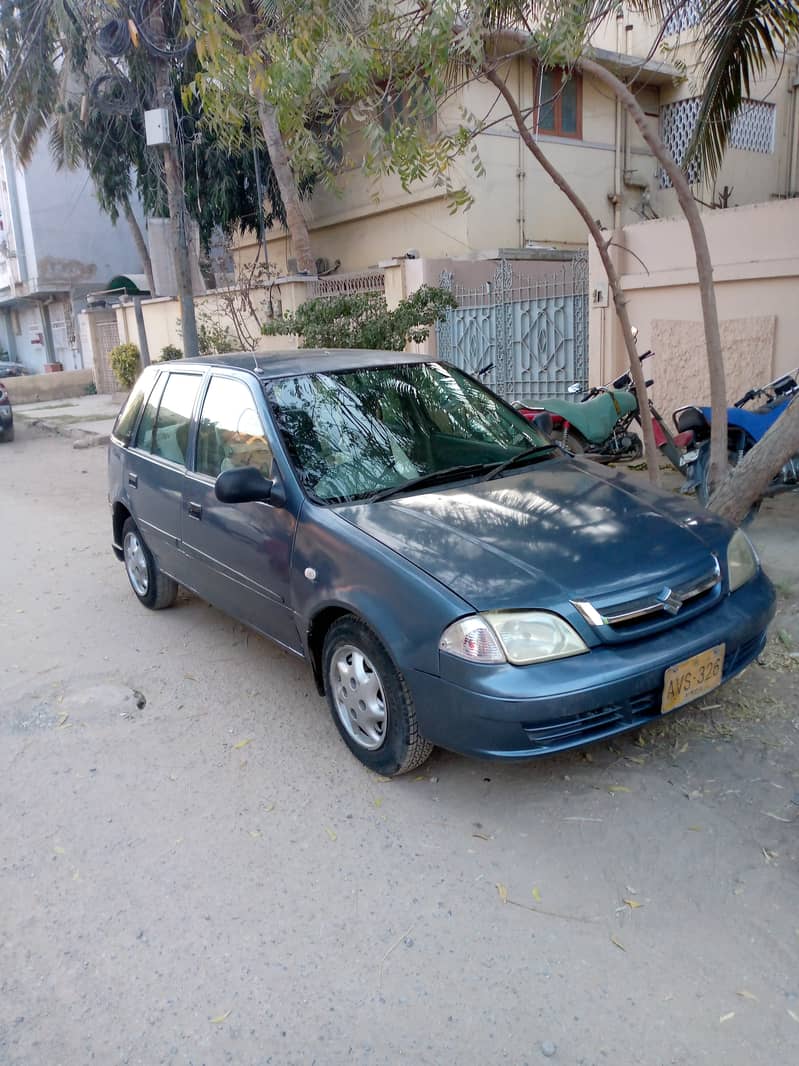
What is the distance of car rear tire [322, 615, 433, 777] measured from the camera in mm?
3395

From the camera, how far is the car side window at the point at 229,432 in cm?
428

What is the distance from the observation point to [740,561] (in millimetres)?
3770

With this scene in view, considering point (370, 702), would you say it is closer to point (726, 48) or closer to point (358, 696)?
point (358, 696)

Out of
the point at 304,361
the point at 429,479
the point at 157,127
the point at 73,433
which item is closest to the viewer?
the point at 429,479

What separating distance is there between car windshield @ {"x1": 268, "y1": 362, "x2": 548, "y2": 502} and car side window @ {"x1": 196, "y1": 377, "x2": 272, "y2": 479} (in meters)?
0.16

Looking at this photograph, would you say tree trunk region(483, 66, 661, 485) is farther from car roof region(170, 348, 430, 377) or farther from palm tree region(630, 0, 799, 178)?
car roof region(170, 348, 430, 377)

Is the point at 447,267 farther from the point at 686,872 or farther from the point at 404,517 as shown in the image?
the point at 686,872

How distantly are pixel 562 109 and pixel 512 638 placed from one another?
14.5 meters

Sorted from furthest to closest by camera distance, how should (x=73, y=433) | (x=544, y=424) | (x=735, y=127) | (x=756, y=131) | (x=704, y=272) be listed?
(x=73, y=433) → (x=756, y=131) → (x=735, y=127) → (x=704, y=272) → (x=544, y=424)

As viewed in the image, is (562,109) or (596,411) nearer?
(596,411)

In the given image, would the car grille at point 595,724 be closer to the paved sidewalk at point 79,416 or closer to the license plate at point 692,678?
the license plate at point 692,678

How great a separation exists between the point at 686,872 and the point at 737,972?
46 cm

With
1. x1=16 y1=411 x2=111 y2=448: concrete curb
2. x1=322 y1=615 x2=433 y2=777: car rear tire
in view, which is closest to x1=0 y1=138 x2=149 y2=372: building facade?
x1=16 y1=411 x2=111 y2=448: concrete curb

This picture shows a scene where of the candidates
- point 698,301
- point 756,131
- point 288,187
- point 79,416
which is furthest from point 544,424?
point 79,416
